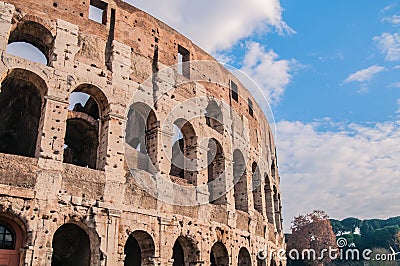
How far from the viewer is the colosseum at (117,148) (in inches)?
415

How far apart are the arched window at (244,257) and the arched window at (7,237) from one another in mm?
9319

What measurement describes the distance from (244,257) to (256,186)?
386cm

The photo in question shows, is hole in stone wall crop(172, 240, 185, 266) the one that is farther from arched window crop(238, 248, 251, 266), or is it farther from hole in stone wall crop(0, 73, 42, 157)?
hole in stone wall crop(0, 73, 42, 157)

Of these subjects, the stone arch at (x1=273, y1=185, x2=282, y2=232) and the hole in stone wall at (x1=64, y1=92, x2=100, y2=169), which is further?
the stone arch at (x1=273, y1=185, x2=282, y2=232)

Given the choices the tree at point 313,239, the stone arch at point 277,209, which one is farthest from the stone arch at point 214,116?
the tree at point 313,239

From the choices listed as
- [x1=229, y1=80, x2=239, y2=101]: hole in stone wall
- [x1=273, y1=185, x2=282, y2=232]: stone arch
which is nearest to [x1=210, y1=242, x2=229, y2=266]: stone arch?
[x1=229, y1=80, x2=239, y2=101]: hole in stone wall

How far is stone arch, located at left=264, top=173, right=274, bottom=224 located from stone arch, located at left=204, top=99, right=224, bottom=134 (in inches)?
201

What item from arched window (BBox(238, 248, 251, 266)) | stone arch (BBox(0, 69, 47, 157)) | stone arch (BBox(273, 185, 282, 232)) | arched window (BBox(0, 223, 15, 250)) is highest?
stone arch (BBox(0, 69, 47, 157))

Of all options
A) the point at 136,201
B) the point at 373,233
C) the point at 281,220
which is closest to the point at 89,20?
the point at 136,201

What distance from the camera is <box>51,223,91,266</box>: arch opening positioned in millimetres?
12836

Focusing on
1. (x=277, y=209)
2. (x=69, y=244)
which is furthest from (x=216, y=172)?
(x=277, y=209)

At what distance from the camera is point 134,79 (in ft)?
43.7

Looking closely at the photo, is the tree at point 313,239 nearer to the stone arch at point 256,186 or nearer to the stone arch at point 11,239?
the stone arch at point 256,186

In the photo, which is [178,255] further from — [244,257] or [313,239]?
[313,239]
